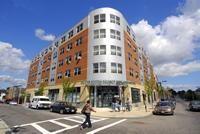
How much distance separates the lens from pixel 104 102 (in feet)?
109

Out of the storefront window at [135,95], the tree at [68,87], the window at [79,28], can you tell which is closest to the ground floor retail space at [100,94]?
the storefront window at [135,95]

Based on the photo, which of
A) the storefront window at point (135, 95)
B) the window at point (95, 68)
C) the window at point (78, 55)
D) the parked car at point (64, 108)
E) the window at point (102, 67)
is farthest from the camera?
the storefront window at point (135, 95)

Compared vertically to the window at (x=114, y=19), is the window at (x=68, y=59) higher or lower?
lower

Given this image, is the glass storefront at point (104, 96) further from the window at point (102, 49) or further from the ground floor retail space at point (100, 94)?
the window at point (102, 49)

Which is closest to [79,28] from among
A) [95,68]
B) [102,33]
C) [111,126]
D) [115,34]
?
[102,33]

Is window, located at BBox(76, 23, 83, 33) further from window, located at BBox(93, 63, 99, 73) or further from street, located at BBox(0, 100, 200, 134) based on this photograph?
street, located at BBox(0, 100, 200, 134)

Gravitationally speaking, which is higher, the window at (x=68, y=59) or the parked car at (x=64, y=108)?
the window at (x=68, y=59)

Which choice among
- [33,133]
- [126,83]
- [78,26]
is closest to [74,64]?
[78,26]

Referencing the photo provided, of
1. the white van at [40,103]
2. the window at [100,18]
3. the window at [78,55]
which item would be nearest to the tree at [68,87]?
the white van at [40,103]

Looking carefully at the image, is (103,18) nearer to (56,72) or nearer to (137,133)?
(56,72)

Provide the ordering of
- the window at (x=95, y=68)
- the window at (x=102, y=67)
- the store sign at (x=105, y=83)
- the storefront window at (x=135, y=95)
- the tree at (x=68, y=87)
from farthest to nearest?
the storefront window at (x=135, y=95)
the tree at (x=68, y=87)
the window at (x=95, y=68)
the window at (x=102, y=67)
the store sign at (x=105, y=83)

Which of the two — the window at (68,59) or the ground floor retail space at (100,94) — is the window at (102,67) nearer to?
the ground floor retail space at (100,94)

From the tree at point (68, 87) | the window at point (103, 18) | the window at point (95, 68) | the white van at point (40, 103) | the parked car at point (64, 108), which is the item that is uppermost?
the window at point (103, 18)

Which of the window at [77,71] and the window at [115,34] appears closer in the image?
the window at [115,34]
